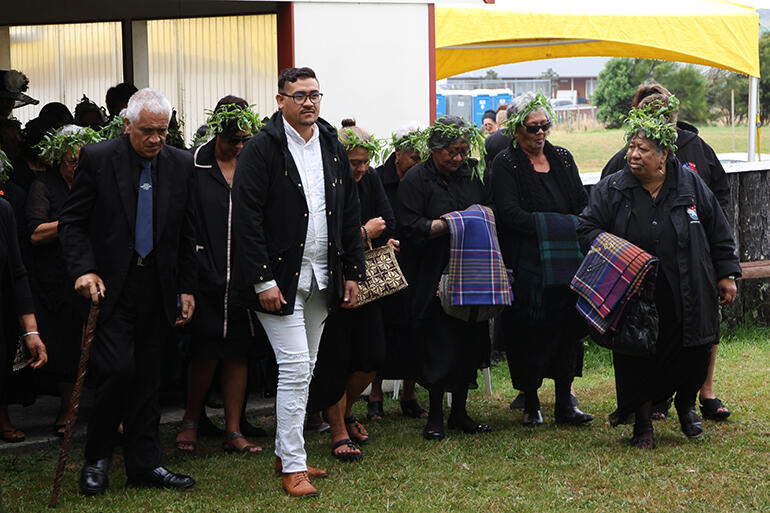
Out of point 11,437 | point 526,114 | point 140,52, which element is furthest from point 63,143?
point 140,52

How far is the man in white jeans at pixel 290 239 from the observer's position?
551cm

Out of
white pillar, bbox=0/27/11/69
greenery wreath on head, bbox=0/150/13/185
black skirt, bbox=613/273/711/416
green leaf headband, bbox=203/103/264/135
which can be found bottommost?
black skirt, bbox=613/273/711/416

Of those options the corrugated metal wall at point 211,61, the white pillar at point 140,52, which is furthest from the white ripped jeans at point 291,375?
the white pillar at point 140,52

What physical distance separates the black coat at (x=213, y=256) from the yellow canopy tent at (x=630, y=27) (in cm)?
581

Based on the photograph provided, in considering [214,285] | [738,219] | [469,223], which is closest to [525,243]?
[469,223]

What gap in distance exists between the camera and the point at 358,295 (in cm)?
610

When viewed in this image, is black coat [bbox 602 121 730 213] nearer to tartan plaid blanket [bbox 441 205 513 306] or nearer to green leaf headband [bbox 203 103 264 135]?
tartan plaid blanket [bbox 441 205 513 306]

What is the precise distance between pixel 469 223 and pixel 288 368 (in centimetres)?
177

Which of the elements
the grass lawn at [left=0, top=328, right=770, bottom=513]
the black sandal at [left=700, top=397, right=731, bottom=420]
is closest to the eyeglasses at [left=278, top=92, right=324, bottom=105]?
the grass lawn at [left=0, top=328, right=770, bottom=513]

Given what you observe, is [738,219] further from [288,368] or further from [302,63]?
[288,368]

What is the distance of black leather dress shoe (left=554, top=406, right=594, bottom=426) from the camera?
727cm

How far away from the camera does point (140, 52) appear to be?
444 inches

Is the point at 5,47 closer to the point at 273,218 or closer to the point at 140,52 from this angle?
the point at 140,52

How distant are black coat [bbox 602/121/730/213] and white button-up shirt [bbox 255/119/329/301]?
8.07 ft
